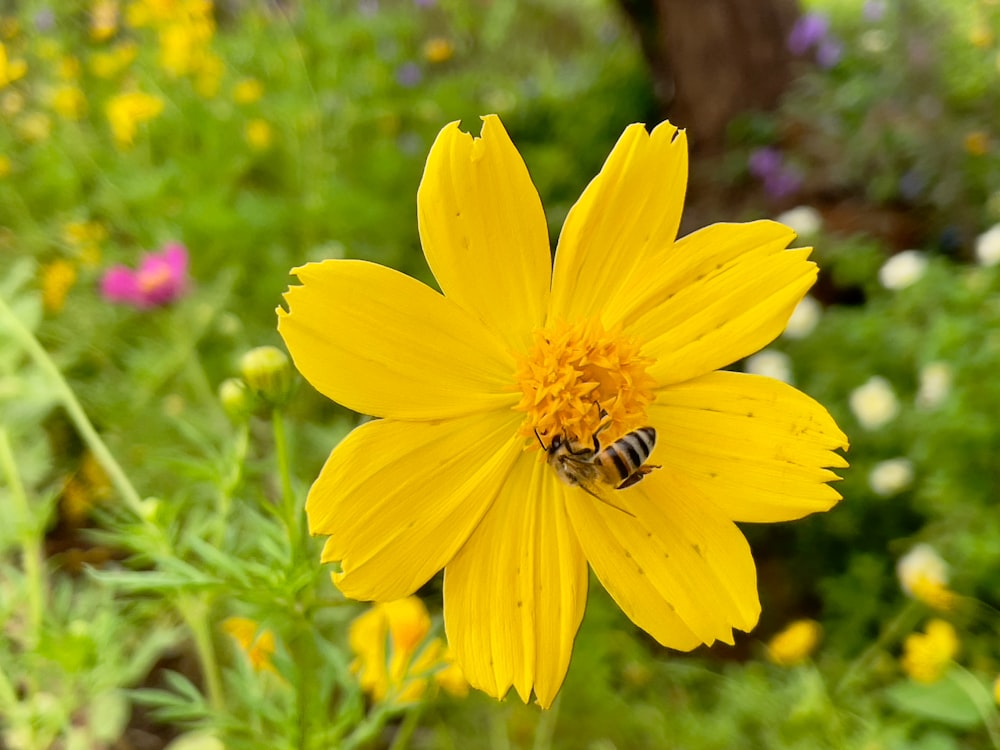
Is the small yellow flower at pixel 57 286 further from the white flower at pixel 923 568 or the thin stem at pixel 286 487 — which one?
the white flower at pixel 923 568

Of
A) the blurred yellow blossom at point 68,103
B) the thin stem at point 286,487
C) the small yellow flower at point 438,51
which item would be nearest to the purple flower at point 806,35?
the small yellow flower at point 438,51

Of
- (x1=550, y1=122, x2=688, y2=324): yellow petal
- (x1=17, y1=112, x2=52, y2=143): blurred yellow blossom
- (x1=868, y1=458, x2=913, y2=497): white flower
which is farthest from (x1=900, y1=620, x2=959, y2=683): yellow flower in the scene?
(x1=17, y1=112, x2=52, y2=143): blurred yellow blossom

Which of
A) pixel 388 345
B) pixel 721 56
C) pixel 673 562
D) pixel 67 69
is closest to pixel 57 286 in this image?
pixel 67 69

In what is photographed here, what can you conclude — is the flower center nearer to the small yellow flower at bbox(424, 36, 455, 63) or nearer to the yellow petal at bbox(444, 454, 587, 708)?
the yellow petal at bbox(444, 454, 587, 708)

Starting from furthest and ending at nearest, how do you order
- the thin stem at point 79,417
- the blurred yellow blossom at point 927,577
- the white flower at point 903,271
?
the white flower at point 903,271
the blurred yellow blossom at point 927,577
the thin stem at point 79,417

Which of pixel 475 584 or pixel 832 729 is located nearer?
pixel 475 584

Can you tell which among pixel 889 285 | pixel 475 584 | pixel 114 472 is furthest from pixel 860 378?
pixel 114 472

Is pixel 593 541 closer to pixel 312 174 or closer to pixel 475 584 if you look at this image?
pixel 475 584

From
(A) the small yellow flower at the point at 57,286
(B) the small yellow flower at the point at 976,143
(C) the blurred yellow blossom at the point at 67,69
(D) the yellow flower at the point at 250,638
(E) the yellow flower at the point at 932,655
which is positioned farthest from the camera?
(C) the blurred yellow blossom at the point at 67,69
